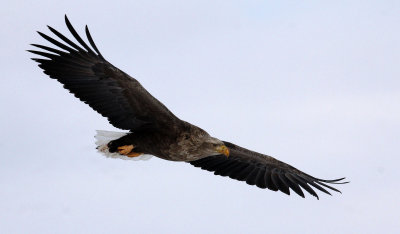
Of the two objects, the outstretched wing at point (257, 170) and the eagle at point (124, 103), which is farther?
the outstretched wing at point (257, 170)

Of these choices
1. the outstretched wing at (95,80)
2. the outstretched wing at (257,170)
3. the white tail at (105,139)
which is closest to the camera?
the outstretched wing at (95,80)

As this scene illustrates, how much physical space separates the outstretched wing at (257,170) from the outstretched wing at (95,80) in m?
2.09

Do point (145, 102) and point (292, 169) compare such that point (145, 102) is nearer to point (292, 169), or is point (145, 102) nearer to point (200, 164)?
point (200, 164)

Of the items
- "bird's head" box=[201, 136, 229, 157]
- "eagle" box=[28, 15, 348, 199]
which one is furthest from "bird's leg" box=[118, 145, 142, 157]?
"bird's head" box=[201, 136, 229, 157]

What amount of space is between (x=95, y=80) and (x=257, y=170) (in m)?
3.43

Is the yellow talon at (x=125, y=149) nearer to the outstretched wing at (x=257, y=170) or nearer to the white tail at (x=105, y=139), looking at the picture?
the white tail at (x=105, y=139)

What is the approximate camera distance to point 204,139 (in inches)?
456

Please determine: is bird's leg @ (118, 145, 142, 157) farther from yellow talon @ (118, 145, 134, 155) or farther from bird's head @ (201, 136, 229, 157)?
bird's head @ (201, 136, 229, 157)

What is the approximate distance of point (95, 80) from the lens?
11547 mm

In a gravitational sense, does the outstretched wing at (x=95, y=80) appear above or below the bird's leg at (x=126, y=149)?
above

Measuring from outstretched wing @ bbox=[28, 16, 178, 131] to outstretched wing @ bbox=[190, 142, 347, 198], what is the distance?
2085 millimetres

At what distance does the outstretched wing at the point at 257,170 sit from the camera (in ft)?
44.2

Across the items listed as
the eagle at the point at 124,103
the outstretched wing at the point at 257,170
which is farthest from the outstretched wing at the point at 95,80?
the outstretched wing at the point at 257,170

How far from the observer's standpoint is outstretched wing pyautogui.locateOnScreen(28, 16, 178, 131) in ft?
37.5
